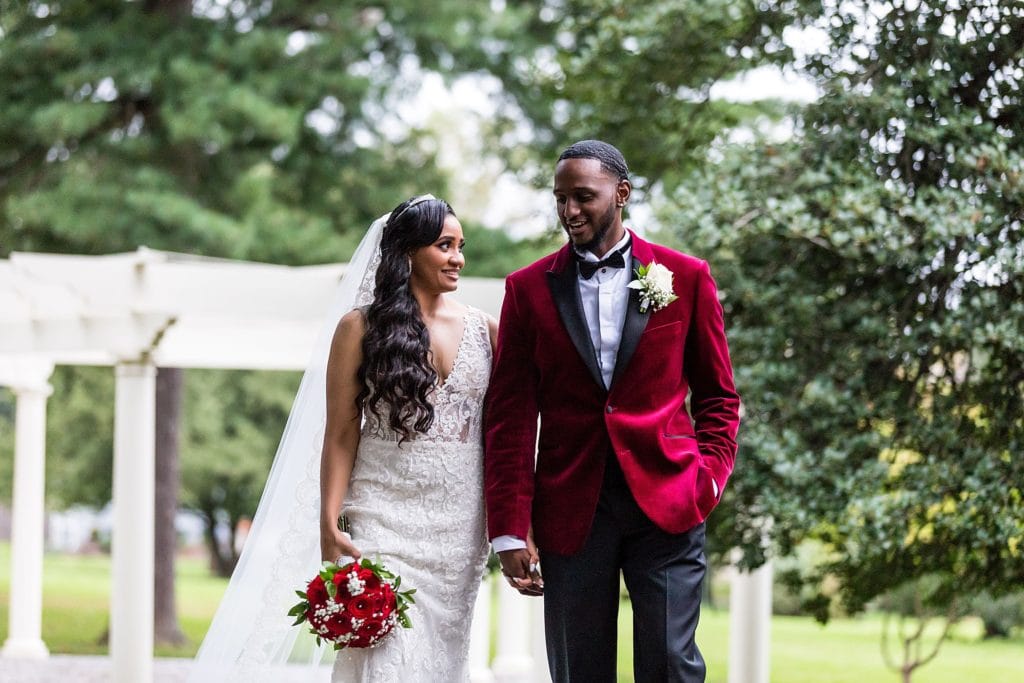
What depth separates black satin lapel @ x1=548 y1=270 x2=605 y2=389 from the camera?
10.9ft

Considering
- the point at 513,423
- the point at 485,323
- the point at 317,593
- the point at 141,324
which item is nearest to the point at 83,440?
the point at 141,324

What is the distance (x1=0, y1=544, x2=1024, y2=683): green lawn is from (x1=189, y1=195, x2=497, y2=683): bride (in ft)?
12.5

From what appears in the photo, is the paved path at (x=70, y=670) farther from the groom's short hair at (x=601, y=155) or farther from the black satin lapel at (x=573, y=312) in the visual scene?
the groom's short hair at (x=601, y=155)

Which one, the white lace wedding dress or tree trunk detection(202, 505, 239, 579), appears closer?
the white lace wedding dress

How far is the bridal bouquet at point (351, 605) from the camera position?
342 cm

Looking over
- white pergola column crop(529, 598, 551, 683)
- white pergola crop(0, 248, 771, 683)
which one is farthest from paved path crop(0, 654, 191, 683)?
white pergola column crop(529, 598, 551, 683)

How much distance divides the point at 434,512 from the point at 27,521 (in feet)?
24.4

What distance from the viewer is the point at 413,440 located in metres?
3.75

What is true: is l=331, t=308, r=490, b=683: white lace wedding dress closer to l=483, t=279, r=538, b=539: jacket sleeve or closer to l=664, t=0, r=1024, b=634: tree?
l=483, t=279, r=538, b=539: jacket sleeve

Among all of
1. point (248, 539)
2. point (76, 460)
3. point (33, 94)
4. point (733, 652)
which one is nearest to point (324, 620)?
point (248, 539)

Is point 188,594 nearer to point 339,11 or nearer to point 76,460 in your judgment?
point 76,460

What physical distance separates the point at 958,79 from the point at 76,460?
48.7 ft

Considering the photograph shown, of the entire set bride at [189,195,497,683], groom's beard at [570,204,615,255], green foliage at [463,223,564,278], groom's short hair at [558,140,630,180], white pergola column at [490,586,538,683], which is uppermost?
green foliage at [463,223,564,278]

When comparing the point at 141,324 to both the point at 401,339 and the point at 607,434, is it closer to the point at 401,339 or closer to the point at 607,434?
the point at 401,339
